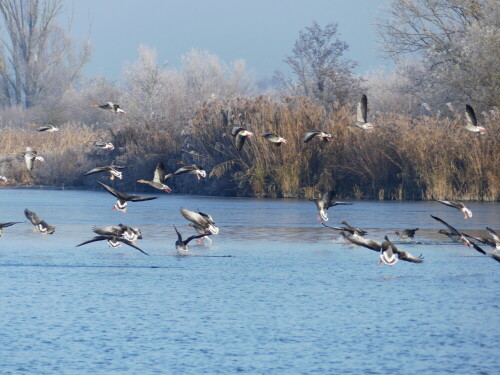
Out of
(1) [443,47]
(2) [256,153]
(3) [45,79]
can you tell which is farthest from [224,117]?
(3) [45,79]

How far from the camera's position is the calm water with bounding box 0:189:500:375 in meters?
6.52

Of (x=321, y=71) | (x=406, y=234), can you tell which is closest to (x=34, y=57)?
(x=321, y=71)

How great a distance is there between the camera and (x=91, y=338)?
7129 millimetres

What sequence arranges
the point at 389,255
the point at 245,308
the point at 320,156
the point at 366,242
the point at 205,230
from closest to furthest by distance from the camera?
1. the point at 245,308
2. the point at 389,255
3. the point at 366,242
4. the point at 205,230
5. the point at 320,156

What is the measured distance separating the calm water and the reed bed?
27.0 ft

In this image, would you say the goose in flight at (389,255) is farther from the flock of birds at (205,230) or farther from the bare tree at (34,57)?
the bare tree at (34,57)

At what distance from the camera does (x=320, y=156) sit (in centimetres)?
2467

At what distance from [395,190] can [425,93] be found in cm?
1425

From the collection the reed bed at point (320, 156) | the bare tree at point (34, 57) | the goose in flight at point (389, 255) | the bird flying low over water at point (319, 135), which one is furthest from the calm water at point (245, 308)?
the bare tree at point (34, 57)

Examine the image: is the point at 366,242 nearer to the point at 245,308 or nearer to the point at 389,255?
the point at 389,255

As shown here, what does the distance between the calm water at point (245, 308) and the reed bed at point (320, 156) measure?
824 centimetres

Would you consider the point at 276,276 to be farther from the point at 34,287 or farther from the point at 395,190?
the point at 395,190

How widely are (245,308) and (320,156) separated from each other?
1651cm

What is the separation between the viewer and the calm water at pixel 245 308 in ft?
21.4
